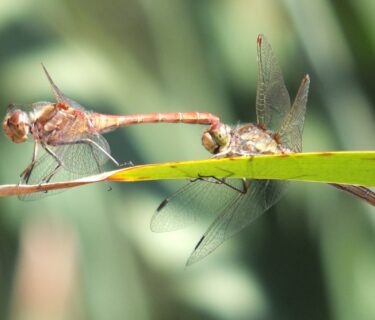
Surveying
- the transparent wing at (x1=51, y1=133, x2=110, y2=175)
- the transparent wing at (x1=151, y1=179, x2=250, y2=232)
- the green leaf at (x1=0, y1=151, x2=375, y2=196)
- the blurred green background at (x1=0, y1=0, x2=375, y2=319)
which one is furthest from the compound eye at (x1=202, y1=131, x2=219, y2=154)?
the green leaf at (x1=0, y1=151, x2=375, y2=196)

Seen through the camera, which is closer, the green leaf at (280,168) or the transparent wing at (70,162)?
the green leaf at (280,168)

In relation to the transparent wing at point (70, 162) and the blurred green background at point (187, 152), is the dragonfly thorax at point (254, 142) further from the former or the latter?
the blurred green background at point (187, 152)

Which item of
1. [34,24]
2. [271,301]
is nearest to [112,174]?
[271,301]

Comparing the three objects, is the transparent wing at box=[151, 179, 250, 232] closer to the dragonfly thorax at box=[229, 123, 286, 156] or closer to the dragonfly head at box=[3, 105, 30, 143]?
the dragonfly thorax at box=[229, 123, 286, 156]

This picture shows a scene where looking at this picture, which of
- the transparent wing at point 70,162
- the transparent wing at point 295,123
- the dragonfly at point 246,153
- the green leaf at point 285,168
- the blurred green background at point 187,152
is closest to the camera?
the green leaf at point 285,168

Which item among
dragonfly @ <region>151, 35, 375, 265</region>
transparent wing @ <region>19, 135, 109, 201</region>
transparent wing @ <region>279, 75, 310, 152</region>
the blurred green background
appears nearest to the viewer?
transparent wing @ <region>19, 135, 109, 201</region>

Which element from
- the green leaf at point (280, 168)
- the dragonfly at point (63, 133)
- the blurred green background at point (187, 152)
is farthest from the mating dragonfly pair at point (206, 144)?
the green leaf at point (280, 168)

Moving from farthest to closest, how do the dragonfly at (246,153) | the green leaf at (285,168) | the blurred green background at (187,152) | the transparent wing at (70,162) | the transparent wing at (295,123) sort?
the blurred green background at (187,152)
the transparent wing at (295,123)
the dragonfly at (246,153)
the transparent wing at (70,162)
the green leaf at (285,168)

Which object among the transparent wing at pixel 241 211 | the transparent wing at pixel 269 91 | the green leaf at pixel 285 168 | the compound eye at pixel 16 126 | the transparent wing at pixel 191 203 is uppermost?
the compound eye at pixel 16 126
